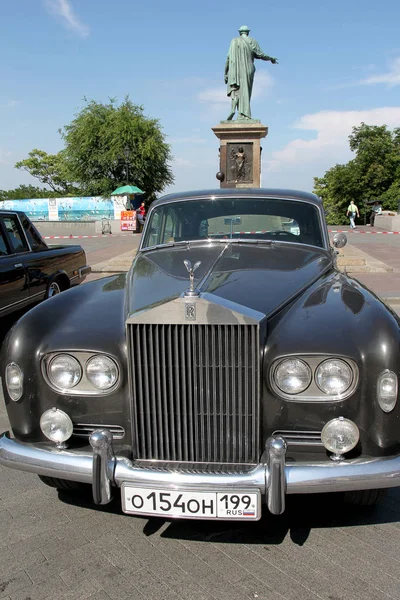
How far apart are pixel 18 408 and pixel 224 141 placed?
17.0 metres

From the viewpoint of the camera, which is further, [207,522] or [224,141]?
[224,141]

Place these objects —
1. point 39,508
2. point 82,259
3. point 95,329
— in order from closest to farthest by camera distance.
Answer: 1. point 95,329
2. point 39,508
3. point 82,259

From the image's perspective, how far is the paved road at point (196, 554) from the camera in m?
2.21

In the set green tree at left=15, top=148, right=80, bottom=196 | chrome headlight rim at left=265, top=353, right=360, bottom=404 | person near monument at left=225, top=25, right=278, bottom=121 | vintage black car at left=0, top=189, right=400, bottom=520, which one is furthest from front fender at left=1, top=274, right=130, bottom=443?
green tree at left=15, top=148, right=80, bottom=196

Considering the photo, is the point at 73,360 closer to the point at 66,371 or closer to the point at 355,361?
the point at 66,371

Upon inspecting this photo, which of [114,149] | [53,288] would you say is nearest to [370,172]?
[114,149]

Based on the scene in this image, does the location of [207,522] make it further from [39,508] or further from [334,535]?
[39,508]

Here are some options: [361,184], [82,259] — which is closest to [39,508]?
[82,259]

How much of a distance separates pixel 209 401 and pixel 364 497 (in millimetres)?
985

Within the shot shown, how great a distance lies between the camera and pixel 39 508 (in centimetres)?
287

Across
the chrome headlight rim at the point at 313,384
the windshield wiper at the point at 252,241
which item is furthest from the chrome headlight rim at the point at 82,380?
the windshield wiper at the point at 252,241

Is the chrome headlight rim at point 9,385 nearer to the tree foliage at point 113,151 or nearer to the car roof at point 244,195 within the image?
the car roof at point 244,195

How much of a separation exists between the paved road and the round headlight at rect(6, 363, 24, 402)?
0.72 meters

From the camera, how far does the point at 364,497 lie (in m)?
2.58
